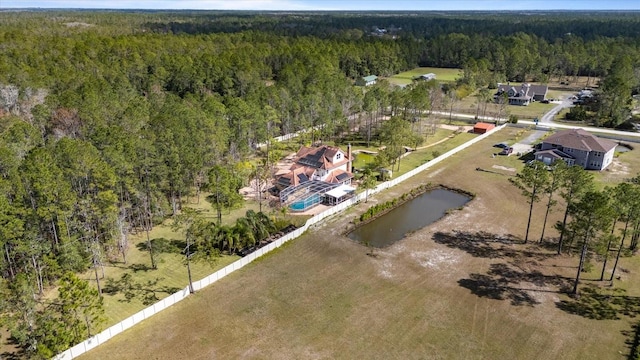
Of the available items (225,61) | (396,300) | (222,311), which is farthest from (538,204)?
(225,61)

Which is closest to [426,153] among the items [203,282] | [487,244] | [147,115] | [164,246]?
[487,244]

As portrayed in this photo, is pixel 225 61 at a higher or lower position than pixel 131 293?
higher

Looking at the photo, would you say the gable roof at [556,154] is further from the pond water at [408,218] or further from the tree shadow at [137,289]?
the tree shadow at [137,289]

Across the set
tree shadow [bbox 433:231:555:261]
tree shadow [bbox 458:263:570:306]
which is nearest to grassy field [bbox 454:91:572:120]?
tree shadow [bbox 433:231:555:261]

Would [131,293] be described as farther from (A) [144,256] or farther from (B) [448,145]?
(B) [448,145]

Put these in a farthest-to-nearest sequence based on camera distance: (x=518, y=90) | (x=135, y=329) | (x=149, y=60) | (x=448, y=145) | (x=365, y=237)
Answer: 1. (x=518, y=90)
2. (x=149, y=60)
3. (x=448, y=145)
4. (x=365, y=237)
5. (x=135, y=329)

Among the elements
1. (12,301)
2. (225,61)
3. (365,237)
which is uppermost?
(225,61)

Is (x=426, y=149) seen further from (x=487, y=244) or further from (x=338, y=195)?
(x=487, y=244)
